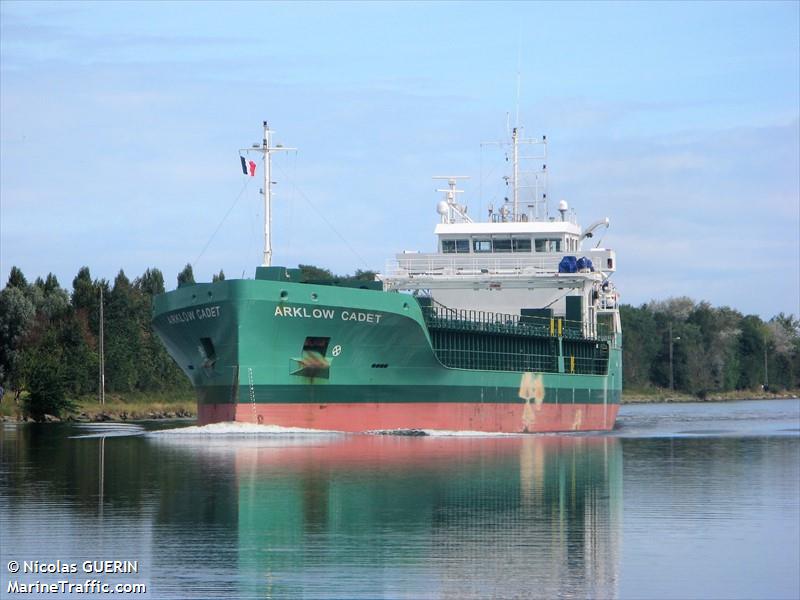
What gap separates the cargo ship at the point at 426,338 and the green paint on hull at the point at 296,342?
4 centimetres

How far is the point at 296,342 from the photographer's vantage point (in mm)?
36938

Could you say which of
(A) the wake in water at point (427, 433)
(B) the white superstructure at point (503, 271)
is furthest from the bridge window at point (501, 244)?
(A) the wake in water at point (427, 433)

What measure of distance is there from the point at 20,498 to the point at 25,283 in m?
51.9

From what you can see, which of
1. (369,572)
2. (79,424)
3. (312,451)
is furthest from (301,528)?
(79,424)

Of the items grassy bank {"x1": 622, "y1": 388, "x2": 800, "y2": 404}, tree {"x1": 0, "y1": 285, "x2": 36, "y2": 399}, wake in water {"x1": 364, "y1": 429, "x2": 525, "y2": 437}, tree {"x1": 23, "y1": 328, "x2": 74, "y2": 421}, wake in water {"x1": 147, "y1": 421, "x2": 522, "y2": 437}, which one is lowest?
grassy bank {"x1": 622, "y1": 388, "x2": 800, "y2": 404}

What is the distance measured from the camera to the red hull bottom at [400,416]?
1444 inches

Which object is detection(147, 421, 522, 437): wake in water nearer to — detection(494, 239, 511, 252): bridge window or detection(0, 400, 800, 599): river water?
detection(0, 400, 800, 599): river water

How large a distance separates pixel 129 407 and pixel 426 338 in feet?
91.4

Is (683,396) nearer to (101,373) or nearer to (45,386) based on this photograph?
(101,373)

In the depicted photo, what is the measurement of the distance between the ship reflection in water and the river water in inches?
1.7

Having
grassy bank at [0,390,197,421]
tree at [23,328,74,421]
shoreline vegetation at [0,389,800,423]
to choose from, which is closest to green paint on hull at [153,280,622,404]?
tree at [23,328,74,421]

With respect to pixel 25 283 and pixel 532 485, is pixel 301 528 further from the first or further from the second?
pixel 25 283

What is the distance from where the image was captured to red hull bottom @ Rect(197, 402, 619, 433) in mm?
36688

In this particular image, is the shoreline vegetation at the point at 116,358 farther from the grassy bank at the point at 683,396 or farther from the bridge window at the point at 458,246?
the bridge window at the point at 458,246
